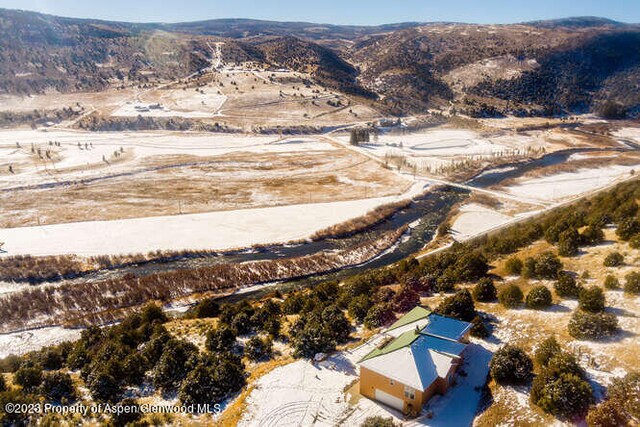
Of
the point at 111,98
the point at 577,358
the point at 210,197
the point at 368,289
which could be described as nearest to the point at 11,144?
the point at 111,98

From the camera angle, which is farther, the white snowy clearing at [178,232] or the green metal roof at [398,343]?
the white snowy clearing at [178,232]

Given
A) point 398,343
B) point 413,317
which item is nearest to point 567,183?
point 413,317

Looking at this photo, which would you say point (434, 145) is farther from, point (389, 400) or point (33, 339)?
point (33, 339)

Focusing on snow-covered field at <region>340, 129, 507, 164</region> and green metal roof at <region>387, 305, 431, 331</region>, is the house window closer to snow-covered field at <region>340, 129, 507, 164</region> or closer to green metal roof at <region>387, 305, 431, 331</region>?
green metal roof at <region>387, 305, 431, 331</region>

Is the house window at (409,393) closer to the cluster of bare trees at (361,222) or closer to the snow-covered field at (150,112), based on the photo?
the cluster of bare trees at (361,222)

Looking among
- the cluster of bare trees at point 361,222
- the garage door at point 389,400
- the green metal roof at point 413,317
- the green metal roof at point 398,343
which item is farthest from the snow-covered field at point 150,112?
the garage door at point 389,400

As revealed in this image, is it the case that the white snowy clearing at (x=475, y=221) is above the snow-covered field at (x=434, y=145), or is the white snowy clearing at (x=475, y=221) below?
below
